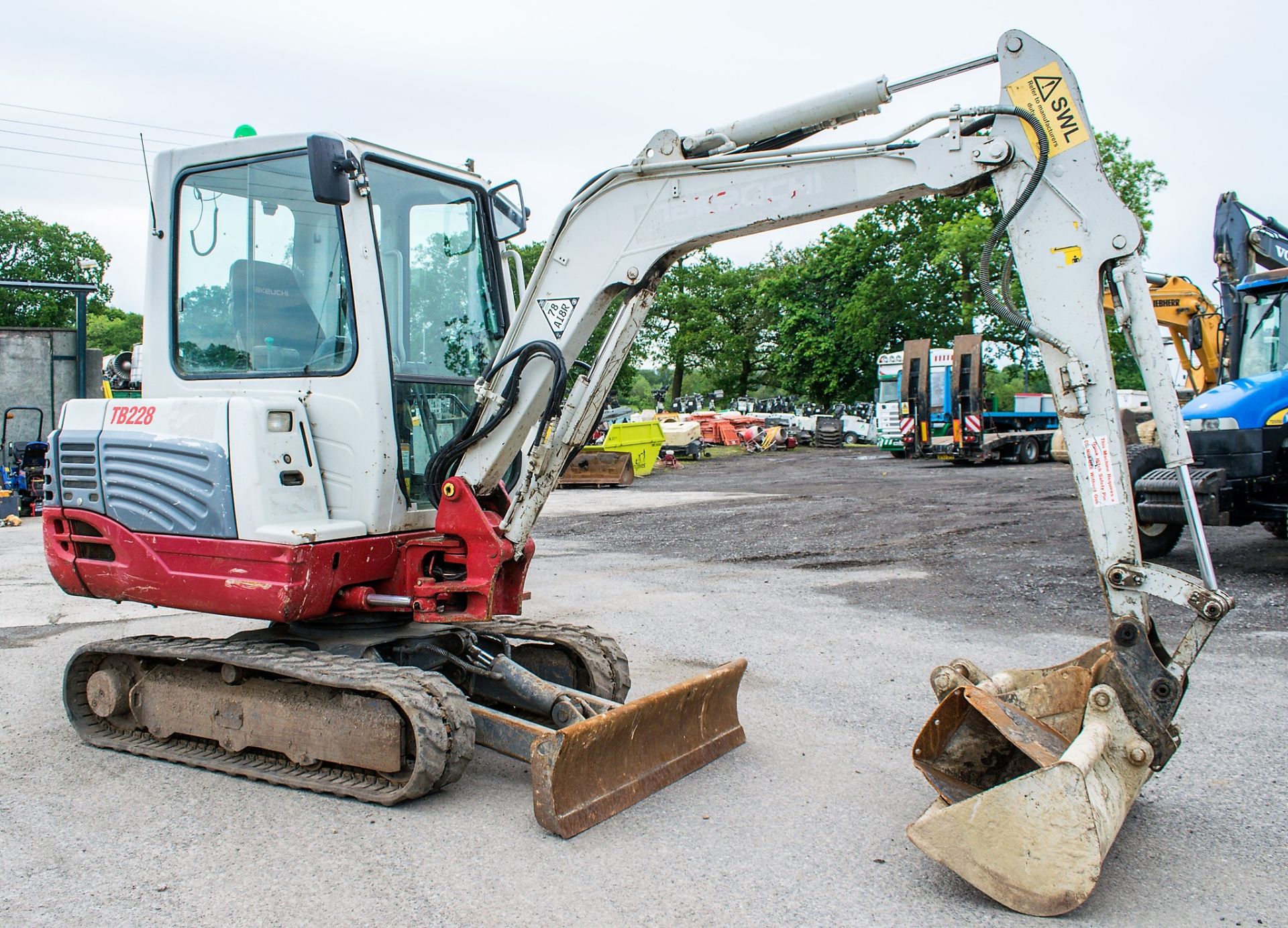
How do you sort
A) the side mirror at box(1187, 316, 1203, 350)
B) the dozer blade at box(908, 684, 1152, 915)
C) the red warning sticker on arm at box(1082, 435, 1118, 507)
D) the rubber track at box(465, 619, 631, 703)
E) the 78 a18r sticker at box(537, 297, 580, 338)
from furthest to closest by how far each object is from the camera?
the side mirror at box(1187, 316, 1203, 350) < the rubber track at box(465, 619, 631, 703) < the 78 a18r sticker at box(537, 297, 580, 338) < the red warning sticker on arm at box(1082, 435, 1118, 507) < the dozer blade at box(908, 684, 1152, 915)

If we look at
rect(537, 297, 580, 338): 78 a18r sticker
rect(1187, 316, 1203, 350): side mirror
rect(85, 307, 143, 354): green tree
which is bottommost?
rect(537, 297, 580, 338): 78 a18r sticker

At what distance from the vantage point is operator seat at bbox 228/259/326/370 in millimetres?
4809

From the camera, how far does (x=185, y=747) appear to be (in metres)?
4.90

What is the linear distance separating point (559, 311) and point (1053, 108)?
2.25m

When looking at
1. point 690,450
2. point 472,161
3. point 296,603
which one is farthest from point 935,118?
point 690,450

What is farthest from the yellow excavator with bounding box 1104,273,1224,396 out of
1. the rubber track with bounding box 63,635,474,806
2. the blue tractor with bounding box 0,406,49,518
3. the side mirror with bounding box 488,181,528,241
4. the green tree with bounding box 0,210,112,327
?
the green tree with bounding box 0,210,112,327

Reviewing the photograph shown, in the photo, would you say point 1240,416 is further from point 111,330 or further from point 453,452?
point 111,330

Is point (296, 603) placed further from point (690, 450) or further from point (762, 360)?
point (762, 360)

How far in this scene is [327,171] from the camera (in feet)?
14.4

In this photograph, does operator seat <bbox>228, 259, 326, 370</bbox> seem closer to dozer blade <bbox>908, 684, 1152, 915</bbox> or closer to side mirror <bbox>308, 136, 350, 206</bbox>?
side mirror <bbox>308, 136, 350, 206</bbox>

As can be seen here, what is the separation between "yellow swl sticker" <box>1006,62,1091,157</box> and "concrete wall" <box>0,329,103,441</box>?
60.3 feet

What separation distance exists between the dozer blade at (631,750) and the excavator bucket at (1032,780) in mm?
1068

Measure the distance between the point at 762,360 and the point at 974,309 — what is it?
22.0 meters

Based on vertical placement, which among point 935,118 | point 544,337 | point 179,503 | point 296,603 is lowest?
point 296,603
